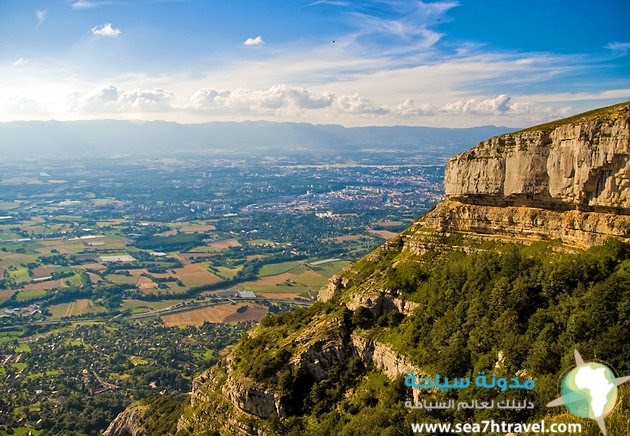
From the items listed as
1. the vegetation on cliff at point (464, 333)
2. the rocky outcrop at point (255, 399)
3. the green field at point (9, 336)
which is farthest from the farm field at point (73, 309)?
the rocky outcrop at point (255, 399)

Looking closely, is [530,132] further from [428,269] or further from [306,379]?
[306,379]

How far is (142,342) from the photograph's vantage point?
10156 cm

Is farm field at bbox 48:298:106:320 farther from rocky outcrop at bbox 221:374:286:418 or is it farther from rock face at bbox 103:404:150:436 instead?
rocky outcrop at bbox 221:374:286:418

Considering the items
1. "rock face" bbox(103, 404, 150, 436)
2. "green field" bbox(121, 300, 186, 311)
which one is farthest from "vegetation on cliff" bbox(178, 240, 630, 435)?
"green field" bbox(121, 300, 186, 311)

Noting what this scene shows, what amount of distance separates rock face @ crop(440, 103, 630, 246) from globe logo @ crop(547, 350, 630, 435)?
9.10m

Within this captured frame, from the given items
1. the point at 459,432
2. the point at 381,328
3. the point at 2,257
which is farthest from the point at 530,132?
the point at 2,257

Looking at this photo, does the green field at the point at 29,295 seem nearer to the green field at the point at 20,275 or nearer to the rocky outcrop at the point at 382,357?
the green field at the point at 20,275

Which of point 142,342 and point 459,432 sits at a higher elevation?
point 459,432

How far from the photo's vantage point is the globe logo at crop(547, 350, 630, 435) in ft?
71.8

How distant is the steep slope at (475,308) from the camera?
27.9 meters

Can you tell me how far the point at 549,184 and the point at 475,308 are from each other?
371 inches

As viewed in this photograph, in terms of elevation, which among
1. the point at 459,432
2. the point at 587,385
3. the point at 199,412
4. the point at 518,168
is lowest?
the point at 199,412

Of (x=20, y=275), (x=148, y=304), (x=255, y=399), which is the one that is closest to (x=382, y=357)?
(x=255, y=399)

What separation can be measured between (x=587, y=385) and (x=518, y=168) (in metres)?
16.0
